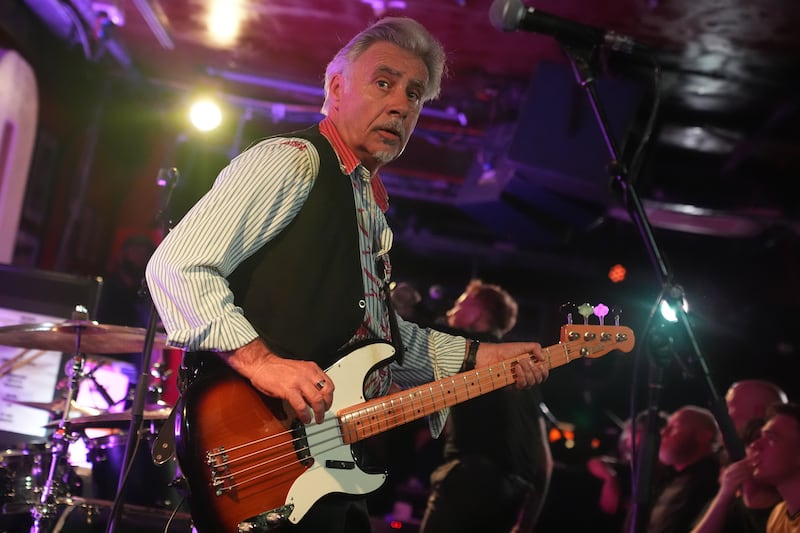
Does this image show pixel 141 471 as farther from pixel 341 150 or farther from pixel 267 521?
pixel 341 150

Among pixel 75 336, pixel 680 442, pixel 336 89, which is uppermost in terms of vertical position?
pixel 336 89

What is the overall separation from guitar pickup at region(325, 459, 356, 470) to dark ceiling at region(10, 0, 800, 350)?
128 inches

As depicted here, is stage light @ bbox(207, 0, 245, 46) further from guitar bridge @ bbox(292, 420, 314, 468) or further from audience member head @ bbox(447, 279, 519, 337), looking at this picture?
guitar bridge @ bbox(292, 420, 314, 468)

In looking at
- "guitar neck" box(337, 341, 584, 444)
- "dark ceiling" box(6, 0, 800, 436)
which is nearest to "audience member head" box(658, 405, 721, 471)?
"dark ceiling" box(6, 0, 800, 436)

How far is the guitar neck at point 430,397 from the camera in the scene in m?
2.33

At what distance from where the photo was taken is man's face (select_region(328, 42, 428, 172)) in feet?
8.65

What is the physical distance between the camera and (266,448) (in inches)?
83.9

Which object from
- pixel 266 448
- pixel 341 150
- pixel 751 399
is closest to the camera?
pixel 266 448

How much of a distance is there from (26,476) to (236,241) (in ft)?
8.08

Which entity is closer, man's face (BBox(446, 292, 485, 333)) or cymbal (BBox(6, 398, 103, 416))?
cymbal (BBox(6, 398, 103, 416))

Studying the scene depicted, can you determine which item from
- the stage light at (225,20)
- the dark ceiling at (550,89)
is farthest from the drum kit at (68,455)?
the stage light at (225,20)

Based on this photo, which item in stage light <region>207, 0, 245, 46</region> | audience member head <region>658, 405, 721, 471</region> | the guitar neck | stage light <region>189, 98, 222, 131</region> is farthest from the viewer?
stage light <region>189, 98, 222, 131</region>

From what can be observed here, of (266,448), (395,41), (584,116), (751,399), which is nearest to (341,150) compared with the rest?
(395,41)

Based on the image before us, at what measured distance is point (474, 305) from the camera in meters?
5.57
